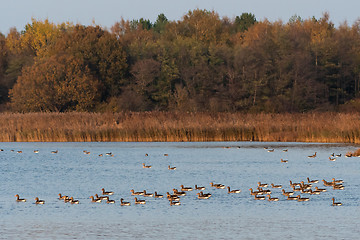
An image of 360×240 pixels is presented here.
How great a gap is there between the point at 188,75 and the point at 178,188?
54.9 metres

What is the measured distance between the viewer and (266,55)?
8038cm

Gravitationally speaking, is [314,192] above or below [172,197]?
below

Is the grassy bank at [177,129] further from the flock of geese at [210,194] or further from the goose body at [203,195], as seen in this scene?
the goose body at [203,195]

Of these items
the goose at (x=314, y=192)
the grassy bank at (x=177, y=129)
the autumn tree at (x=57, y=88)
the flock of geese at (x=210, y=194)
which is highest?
the autumn tree at (x=57, y=88)

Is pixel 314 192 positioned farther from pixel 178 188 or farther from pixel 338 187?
pixel 178 188

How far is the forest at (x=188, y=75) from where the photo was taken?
74.8 m

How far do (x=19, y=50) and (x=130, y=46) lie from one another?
1778 cm

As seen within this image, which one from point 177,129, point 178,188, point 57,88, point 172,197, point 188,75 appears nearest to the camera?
point 172,197

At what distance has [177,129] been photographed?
48031 mm

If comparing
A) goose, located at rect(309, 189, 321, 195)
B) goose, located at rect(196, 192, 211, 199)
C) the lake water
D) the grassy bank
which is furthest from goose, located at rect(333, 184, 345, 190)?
the grassy bank

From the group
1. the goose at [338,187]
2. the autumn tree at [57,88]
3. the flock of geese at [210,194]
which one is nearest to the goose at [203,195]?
the flock of geese at [210,194]

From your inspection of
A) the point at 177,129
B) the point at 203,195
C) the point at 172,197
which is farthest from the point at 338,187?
the point at 177,129

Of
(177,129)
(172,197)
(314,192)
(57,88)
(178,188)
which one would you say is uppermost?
(57,88)

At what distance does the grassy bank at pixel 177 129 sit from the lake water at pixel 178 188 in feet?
7.79
